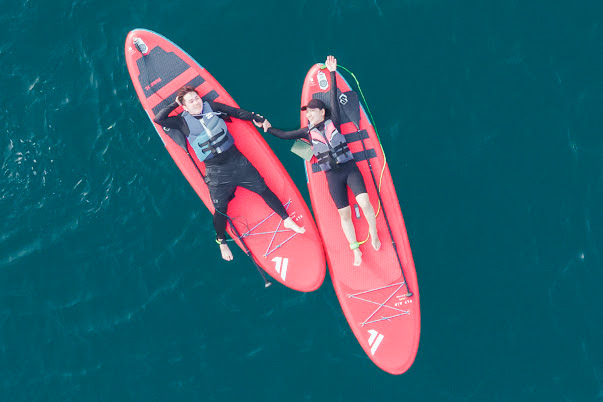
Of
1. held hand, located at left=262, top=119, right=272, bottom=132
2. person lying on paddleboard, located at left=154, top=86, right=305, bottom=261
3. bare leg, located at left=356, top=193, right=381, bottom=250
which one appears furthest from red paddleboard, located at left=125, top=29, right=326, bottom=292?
bare leg, located at left=356, top=193, right=381, bottom=250

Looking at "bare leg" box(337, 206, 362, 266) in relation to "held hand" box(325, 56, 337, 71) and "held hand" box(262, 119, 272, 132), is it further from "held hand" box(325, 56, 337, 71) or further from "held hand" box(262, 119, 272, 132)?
"held hand" box(325, 56, 337, 71)

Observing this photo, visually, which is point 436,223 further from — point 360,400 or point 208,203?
point 208,203

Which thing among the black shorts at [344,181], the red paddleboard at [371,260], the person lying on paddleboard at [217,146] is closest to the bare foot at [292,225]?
the person lying on paddleboard at [217,146]

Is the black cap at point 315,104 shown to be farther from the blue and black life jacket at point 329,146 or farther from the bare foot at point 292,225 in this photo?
the bare foot at point 292,225

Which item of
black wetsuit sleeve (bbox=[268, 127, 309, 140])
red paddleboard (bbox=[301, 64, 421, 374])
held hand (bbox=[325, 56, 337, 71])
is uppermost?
held hand (bbox=[325, 56, 337, 71])

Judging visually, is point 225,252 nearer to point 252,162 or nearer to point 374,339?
point 252,162

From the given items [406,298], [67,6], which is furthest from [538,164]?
[67,6]

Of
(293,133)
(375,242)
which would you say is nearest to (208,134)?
(293,133)
